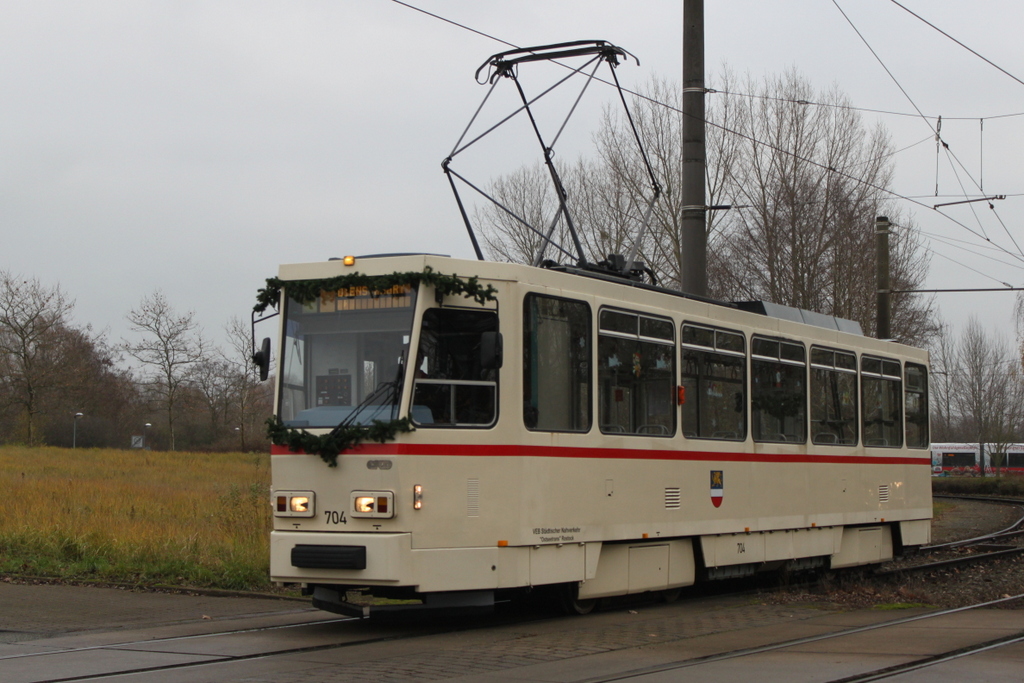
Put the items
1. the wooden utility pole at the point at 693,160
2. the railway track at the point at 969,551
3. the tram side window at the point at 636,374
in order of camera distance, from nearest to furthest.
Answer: the tram side window at the point at 636,374 → the wooden utility pole at the point at 693,160 → the railway track at the point at 969,551

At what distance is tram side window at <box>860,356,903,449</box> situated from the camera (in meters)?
15.8

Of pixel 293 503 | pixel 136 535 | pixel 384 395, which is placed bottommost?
pixel 136 535

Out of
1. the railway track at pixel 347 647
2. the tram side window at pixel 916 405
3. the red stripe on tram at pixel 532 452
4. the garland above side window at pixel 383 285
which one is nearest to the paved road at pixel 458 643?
the railway track at pixel 347 647

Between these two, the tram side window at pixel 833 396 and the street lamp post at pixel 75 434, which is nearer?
the tram side window at pixel 833 396

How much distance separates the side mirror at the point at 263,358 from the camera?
1023 cm

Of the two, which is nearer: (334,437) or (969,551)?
(334,437)

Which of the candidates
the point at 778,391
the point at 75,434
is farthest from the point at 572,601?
the point at 75,434

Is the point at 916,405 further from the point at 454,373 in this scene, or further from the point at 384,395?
the point at 384,395

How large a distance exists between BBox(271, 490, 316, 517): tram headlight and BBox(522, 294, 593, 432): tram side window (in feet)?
6.26

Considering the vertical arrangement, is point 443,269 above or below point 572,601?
above

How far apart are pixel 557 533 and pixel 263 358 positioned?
116 inches

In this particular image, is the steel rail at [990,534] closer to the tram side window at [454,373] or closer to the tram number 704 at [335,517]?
the tram side window at [454,373]

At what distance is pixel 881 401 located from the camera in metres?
16.2

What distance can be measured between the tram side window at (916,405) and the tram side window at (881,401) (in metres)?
0.29
